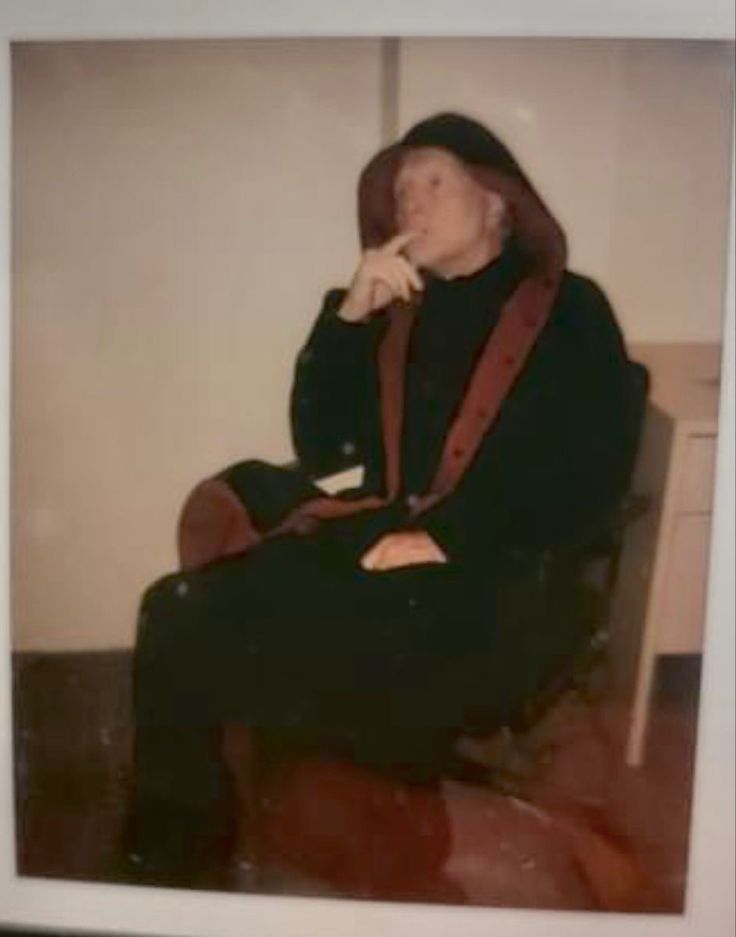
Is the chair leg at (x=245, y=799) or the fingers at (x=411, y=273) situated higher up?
the fingers at (x=411, y=273)

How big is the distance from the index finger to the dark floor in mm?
319

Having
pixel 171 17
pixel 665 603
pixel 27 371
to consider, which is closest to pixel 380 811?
pixel 665 603

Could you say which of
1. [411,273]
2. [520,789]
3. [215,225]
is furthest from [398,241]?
[520,789]

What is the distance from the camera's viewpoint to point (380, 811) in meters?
0.87

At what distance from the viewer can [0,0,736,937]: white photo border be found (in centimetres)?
81

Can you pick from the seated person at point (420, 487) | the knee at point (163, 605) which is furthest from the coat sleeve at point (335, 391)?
the knee at point (163, 605)

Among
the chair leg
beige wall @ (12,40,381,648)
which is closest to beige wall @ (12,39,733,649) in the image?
beige wall @ (12,40,381,648)

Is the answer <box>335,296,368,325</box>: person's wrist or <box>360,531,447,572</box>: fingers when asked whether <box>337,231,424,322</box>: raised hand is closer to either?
<box>335,296,368,325</box>: person's wrist

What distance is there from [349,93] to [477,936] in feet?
1.90

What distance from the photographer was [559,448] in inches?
32.8

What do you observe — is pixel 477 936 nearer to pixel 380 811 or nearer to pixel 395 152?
pixel 380 811

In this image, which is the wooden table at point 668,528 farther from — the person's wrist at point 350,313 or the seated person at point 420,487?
the person's wrist at point 350,313

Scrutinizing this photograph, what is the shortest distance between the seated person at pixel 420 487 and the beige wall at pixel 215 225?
2 cm

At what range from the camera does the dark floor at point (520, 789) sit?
0.85 metres
